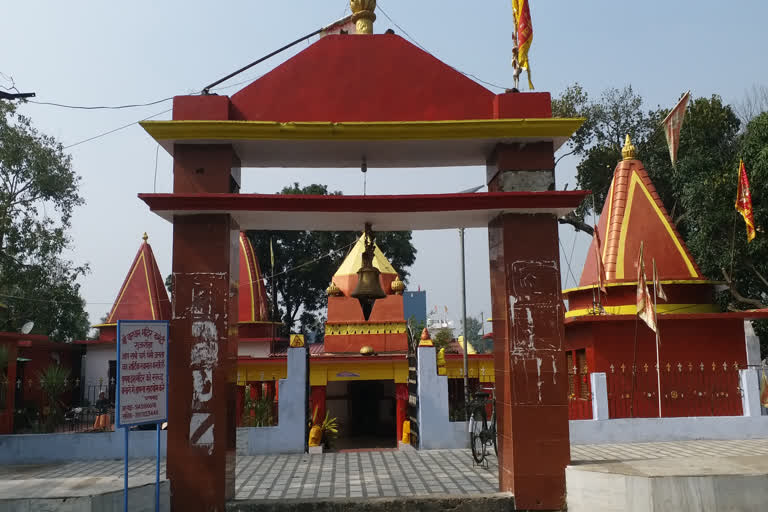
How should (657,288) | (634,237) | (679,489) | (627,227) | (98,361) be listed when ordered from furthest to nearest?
1. (98,361)
2. (627,227)
3. (634,237)
4. (657,288)
5. (679,489)

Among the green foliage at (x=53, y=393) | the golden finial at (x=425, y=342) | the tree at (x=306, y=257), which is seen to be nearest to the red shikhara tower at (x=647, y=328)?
the golden finial at (x=425, y=342)

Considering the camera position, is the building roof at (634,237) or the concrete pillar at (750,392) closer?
the concrete pillar at (750,392)

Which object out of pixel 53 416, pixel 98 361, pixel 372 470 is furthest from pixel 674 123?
pixel 98 361

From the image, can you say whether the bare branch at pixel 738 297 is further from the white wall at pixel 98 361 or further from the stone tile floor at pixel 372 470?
the white wall at pixel 98 361

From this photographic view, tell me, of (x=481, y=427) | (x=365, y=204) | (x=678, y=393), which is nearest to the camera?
(x=365, y=204)

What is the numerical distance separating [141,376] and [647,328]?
37.2 feet

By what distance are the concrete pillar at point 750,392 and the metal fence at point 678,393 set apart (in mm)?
302

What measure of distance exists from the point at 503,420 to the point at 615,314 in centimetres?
825

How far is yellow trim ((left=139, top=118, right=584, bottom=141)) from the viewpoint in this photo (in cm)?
716

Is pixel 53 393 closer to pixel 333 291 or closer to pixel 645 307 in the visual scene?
pixel 333 291

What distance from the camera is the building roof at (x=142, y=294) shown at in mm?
22188

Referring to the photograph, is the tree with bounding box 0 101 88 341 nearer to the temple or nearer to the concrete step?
the temple

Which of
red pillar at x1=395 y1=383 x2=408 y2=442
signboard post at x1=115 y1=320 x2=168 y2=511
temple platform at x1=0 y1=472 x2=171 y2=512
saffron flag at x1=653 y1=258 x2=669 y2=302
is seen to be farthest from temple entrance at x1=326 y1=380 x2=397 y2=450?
signboard post at x1=115 y1=320 x2=168 y2=511

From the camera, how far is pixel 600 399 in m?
12.7
